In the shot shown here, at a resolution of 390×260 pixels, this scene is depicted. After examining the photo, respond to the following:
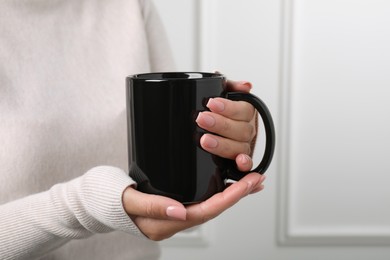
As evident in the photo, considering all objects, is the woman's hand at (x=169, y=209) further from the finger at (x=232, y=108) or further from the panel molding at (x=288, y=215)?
the panel molding at (x=288, y=215)

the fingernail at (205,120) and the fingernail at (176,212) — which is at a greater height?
the fingernail at (205,120)

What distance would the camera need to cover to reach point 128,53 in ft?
2.45

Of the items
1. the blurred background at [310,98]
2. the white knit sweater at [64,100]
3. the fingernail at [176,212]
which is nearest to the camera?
the fingernail at [176,212]

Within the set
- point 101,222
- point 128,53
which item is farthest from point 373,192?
point 101,222

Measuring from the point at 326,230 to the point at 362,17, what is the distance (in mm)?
462

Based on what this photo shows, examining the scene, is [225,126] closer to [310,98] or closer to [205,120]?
[205,120]

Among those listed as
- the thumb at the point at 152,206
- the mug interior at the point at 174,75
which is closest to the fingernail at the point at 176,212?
the thumb at the point at 152,206

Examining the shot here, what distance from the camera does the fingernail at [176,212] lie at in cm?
38

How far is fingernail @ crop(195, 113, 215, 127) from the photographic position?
1.31 feet

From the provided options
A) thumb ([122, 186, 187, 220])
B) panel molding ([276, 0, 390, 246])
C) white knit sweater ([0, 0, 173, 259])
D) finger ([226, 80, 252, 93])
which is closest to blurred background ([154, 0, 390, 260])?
panel molding ([276, 0, 390, 246])

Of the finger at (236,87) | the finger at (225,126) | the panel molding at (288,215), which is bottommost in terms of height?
the panel molding at (288,215)

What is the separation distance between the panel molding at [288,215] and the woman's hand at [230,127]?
1.52ft

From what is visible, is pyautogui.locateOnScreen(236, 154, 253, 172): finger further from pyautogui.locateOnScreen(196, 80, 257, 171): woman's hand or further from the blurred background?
the blurred background

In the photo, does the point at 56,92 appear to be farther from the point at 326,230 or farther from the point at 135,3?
the point at 326,230
